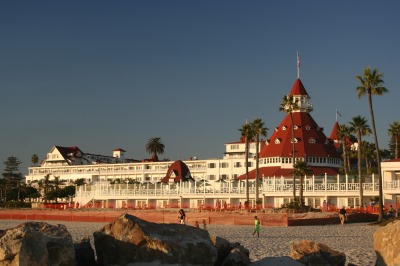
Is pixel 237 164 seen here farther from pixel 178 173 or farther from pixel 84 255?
pixel 84 255

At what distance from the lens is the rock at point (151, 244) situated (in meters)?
12.2

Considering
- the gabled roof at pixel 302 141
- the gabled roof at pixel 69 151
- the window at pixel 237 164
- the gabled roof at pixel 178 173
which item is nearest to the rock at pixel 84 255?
the gabled roof at pixel 302 141

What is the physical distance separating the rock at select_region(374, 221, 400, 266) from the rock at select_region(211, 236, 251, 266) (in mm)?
3056

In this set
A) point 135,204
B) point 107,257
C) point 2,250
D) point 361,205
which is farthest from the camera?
point 135,204

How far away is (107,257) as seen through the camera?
1273 centimetres

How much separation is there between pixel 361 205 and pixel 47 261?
46.8m

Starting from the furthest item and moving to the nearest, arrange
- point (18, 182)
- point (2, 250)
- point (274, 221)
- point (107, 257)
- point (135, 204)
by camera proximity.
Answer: point (18, 182), point (135, 204), point (274, 221), point (107, 257), point (2, 250)

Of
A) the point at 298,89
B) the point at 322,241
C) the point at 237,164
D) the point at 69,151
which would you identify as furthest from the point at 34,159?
the point at 322,241

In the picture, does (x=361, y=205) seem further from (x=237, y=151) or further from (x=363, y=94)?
(x=237, y=151)

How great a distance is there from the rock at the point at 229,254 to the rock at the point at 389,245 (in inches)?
120

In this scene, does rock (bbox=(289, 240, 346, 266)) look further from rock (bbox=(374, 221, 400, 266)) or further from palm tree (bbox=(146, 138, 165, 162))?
palm tree (bbox=(146, 138, 165, 162))

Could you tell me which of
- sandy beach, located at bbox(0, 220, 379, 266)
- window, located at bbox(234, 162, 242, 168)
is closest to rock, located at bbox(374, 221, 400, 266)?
sandy beach, located at bbox(0, 220, 379, 266)

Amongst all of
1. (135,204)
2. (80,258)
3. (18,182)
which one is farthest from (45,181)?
(80,258)

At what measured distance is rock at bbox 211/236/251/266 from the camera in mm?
13750
